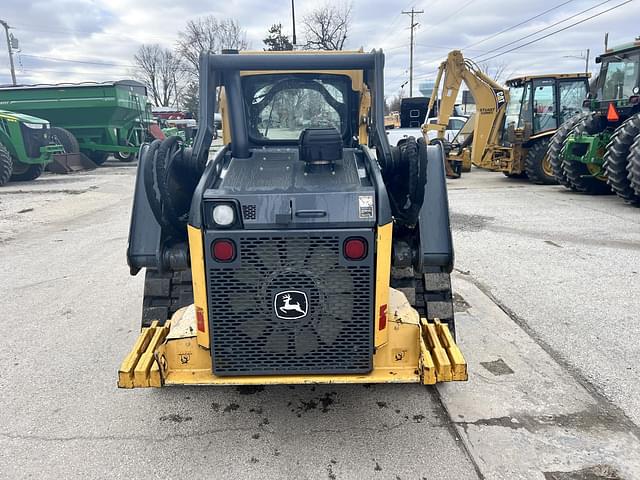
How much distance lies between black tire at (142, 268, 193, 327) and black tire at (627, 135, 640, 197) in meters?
8.12

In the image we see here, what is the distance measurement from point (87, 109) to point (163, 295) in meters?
15.8

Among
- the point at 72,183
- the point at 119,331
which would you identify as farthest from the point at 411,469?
the point at 72,183

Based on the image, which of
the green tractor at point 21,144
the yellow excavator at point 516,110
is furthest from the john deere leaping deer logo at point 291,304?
the green tractor at point 21,144

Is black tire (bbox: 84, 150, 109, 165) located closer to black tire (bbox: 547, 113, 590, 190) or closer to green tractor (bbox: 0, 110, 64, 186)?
green tractor (bbox: 0, 110, 64, 186)

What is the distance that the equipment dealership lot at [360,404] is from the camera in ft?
8.76

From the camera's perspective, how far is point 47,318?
15.2 ft

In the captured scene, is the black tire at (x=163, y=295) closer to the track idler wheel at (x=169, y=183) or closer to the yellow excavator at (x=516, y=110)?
the track idler wheel at (x=169, y=183)

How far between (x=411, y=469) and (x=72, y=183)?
1425 cm

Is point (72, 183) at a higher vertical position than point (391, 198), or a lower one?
lower

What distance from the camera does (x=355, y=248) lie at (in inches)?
103

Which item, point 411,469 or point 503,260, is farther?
point 503,260

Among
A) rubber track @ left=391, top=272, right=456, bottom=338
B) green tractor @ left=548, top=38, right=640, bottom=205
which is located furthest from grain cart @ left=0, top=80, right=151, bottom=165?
rubber track @ left=391, top=272, right=456, bottom=338

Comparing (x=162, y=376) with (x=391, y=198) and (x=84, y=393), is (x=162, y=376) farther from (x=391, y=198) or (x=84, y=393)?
(x=391, y=198)

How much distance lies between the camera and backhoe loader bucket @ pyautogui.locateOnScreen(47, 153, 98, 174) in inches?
655
